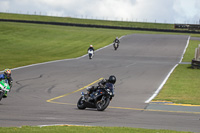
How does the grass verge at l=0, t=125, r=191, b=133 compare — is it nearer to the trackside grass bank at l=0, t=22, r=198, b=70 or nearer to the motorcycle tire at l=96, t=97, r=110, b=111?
the motorcycle tire at l=96, t=97, r=110, b=111

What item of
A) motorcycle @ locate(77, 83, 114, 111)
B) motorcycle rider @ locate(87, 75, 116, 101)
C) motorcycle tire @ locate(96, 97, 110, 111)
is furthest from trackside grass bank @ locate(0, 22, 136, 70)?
motorcycle tire @ locate(96, 97, 110, 111)

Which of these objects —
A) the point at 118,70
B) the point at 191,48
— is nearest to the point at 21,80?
the point at 118,70

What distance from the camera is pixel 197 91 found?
81.5 feet

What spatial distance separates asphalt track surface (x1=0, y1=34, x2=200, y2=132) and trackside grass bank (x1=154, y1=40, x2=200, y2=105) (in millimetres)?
835

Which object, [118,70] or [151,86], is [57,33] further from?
[151,86]

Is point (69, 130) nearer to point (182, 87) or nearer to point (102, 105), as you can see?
point (102, 105)

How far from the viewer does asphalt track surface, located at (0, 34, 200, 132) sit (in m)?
13.3

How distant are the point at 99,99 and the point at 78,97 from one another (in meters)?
5.20

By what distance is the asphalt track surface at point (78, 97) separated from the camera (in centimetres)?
1332

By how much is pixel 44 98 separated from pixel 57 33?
192ft

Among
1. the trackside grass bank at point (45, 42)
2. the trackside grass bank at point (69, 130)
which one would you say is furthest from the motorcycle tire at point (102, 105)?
the trackside grass bank at point (45, 42)

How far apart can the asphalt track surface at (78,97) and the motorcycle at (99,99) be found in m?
0.28

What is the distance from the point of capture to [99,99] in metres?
16.9

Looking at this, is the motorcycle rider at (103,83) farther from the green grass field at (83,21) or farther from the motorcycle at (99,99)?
the green grass field at (83,21)
